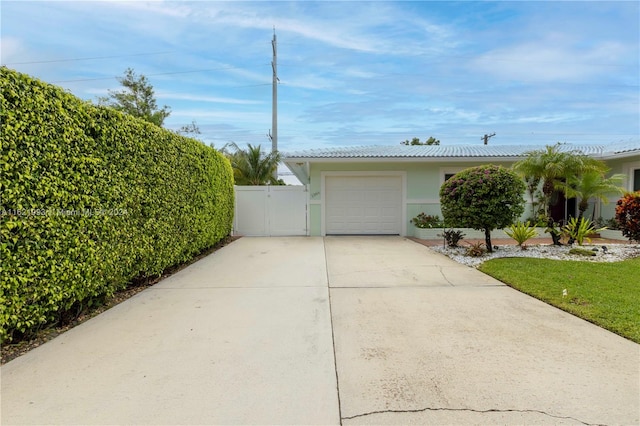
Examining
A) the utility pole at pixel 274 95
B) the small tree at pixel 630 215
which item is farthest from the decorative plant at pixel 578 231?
the utility pole at pixel 274 95

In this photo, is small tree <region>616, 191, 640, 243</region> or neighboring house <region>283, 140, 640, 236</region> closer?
small tree <region>616, 191, 640, 243</region>

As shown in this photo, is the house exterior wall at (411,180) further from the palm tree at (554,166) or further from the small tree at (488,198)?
the small tree at (488,198)

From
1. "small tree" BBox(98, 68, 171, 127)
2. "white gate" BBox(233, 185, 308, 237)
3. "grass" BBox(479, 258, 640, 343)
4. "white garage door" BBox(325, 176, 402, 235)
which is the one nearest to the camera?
"grass" BBox(479, 258, 640, 343)

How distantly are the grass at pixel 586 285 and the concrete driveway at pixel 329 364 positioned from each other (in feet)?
1.08

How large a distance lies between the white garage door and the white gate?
1.16 metres

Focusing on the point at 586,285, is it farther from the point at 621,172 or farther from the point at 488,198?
the point at 621,172

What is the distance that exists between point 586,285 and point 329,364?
4.89 m

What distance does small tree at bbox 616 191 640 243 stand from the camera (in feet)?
27.1

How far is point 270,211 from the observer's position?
1326 cm

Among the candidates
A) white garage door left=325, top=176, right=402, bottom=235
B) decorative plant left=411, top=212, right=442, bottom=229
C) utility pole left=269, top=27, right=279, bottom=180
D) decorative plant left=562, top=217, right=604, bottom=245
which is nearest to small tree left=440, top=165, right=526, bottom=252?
decorative plant left=562, top=217, right=604, bottom=245

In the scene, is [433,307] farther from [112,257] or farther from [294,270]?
[112,257]

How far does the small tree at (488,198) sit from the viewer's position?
7.80 m

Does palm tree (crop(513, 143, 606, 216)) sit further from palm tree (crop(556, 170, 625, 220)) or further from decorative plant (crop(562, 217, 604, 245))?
decorative plant (crop(562, 217, 604, 245))

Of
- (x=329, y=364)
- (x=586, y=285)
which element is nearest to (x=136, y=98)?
(x=329, y=364)
